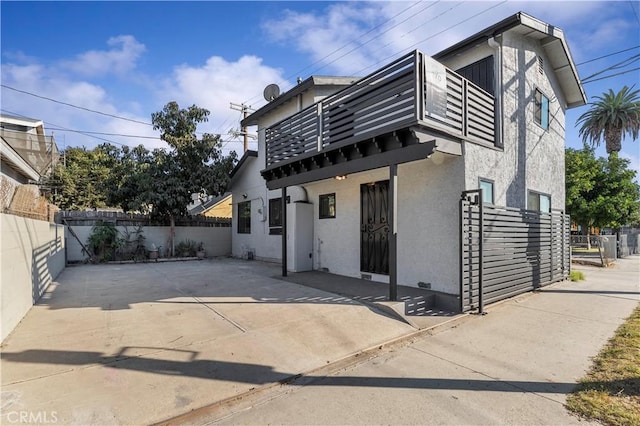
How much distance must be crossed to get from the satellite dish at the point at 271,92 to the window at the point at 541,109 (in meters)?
8.86

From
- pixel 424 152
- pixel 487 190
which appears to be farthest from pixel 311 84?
pixel 487 190

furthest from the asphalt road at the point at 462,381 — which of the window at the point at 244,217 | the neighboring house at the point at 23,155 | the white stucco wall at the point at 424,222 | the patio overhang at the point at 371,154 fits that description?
the window at the point at 244,217

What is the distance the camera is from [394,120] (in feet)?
20.6

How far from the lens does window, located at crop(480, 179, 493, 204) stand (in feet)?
22.7

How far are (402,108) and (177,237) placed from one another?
41.0ft

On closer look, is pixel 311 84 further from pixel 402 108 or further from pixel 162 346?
pixel 162 346

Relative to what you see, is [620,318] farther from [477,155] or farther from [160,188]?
[160,188]

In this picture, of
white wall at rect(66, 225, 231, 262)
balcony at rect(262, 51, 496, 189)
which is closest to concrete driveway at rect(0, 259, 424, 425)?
balcony at rect(262, 51, 496, 189)

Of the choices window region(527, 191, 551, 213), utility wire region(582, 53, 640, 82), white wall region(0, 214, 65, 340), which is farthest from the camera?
utility wire region(582, 53, 640, 82)

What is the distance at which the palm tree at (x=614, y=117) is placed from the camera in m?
20.5

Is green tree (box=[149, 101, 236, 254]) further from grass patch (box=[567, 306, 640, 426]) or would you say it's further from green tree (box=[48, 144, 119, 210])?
grass patch (box=[567, 306, 640, 426])

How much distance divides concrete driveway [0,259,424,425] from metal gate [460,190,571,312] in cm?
184

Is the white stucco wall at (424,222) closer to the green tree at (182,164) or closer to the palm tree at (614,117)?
the green tree at (182,164)

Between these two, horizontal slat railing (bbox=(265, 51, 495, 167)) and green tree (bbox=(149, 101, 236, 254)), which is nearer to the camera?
horizontal slat railing (bbox=(265, 51, 495, 167))
